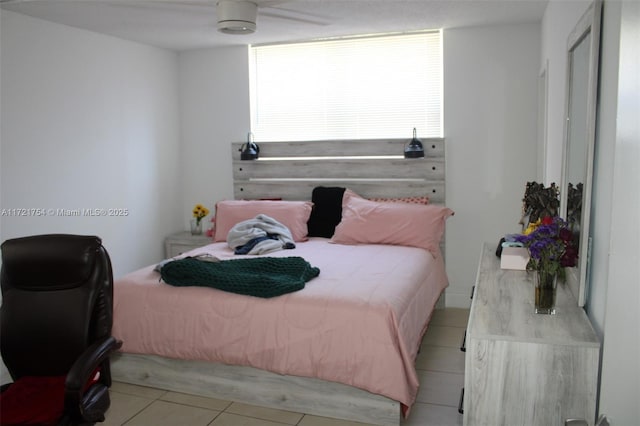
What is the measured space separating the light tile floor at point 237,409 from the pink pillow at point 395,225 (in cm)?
108

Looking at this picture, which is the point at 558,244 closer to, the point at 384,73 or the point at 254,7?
the point at 254,7

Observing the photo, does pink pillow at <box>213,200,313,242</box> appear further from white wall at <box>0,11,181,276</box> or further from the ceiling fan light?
the ceiling fan light

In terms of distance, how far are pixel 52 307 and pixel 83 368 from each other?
446 mm

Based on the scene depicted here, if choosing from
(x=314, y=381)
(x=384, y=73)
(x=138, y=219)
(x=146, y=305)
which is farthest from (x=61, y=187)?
(x=384, y=73)

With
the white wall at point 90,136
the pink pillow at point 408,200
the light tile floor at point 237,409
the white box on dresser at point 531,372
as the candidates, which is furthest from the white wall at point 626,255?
the white wall at point 90,136

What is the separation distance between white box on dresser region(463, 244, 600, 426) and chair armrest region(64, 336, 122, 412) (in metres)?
1.43

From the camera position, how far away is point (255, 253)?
419 cm

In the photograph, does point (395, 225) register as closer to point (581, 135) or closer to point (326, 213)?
point (326, 213)

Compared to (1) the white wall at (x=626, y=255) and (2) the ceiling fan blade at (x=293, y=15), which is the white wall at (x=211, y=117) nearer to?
(2) the ceiling fan blade at (x=293, y=15)

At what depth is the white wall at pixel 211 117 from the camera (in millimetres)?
5465

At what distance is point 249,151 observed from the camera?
5.32m

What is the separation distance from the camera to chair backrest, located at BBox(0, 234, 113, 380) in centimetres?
246

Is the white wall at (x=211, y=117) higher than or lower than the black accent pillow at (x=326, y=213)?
higher

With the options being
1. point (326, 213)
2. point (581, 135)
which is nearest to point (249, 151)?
point (326, 213)
